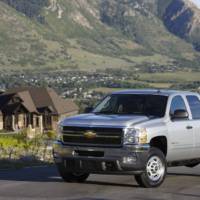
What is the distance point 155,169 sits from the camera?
13578 millimetres

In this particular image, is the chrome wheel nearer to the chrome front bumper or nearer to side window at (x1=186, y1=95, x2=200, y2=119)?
the chrome front bumper

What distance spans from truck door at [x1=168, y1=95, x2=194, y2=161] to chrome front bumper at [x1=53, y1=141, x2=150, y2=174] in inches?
36.6

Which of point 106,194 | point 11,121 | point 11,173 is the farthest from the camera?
point 11,121

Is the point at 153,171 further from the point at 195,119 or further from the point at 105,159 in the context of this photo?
the point at 195,119

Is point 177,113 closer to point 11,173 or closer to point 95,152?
point 95,152

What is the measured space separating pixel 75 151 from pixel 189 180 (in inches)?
102

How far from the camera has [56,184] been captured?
14.0 meters

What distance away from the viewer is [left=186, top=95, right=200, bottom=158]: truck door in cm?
1488

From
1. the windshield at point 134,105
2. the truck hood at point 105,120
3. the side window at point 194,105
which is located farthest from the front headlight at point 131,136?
the side window at point 194,105

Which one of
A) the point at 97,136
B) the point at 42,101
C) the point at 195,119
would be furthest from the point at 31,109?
the point at 97,136

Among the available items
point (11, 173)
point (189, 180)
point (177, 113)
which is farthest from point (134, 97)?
point (11, 173)

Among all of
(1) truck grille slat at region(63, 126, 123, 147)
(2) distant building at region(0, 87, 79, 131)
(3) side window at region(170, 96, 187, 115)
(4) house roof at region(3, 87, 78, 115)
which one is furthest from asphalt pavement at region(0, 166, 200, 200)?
(4) house roof at region(3, 87, 78, 115)

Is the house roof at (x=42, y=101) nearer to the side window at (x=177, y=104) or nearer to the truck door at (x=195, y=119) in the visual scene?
the truck door at (x=195, y=119)

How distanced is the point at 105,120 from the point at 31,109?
5813 centimetres
